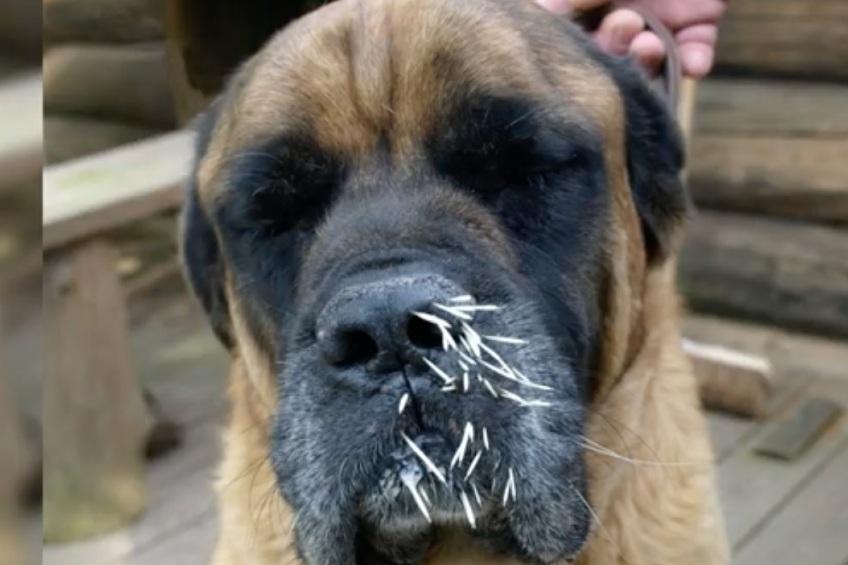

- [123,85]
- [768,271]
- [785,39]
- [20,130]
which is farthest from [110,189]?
[20,130]

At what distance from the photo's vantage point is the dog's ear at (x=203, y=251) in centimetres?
172

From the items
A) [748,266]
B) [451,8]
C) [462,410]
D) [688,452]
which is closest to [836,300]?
[748,266]

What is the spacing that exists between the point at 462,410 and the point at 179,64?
375 centimetres

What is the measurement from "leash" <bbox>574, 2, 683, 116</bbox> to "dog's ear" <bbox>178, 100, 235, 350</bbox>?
2.28ft

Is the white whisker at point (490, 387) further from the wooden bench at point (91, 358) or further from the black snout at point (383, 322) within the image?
the wooden bench at point (91, 358)

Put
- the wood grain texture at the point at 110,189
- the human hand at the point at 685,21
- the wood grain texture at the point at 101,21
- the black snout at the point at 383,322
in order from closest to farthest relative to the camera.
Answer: the black snout at the point at 383,322 < the human hand at the point at 685,21 < the wood grain texture at the point at 110,189 < the wood grain texture at the point at 101,21

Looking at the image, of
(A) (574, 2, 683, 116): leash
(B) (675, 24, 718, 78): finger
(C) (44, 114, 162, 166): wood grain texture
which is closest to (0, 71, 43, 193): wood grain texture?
(A) (574, 2, 683, 116): leash

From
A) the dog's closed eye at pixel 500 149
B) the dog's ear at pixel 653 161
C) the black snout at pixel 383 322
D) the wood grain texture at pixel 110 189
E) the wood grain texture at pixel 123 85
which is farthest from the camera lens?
the wood grain texture at pixel 123 85

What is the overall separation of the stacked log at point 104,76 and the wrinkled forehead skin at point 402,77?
118 inches

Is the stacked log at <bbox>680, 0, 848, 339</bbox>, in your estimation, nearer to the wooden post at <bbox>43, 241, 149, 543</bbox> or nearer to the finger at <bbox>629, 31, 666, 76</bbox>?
the finger at <bbox>629, 31, 666, 76</bbox>

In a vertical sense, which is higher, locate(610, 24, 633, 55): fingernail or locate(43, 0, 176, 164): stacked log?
locate(610, 24, 633, 55): fingernail

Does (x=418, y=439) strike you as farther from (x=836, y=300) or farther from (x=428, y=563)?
(x=836, y=300)

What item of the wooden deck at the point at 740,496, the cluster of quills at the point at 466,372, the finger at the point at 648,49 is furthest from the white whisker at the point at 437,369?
the wooden deck at the point at 740,496

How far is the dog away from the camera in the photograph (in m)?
1.14
